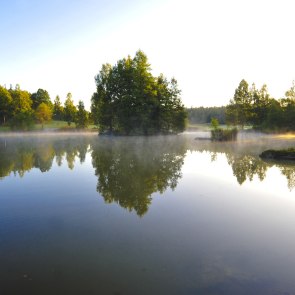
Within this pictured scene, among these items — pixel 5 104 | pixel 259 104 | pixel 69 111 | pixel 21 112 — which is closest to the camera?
pixel 259 104

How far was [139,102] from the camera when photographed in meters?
61.9

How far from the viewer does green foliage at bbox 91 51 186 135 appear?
203 feet

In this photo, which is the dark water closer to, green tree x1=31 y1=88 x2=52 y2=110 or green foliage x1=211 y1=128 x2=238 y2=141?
green foliage x1=211 y1=128 x2=238 y2=141

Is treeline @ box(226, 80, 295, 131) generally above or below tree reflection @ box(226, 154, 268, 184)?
above

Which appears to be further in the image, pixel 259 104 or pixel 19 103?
pixel 19 103

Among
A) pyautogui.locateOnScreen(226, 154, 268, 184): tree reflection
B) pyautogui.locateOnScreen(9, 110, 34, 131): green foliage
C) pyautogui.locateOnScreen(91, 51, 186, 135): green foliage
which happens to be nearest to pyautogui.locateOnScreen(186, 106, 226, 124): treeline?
pyautogui.locateOnScreen(91, 51, 186, 135): green foliage

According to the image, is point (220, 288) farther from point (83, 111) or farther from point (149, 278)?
point (83, 111)

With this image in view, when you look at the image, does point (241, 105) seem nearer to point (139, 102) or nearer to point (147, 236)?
point (139, 102)

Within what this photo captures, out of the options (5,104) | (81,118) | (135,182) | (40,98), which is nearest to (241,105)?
(81,118)

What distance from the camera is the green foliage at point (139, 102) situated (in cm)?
6194

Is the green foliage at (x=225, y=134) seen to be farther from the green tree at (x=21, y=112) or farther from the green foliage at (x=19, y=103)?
the green foliage at (x=19, y=103)

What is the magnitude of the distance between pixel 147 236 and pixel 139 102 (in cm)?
5607

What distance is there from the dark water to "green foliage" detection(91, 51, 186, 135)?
160 ft

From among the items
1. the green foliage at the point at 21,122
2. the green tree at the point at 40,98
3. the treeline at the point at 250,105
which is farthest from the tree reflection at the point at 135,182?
the green tree at the point at 40,98
